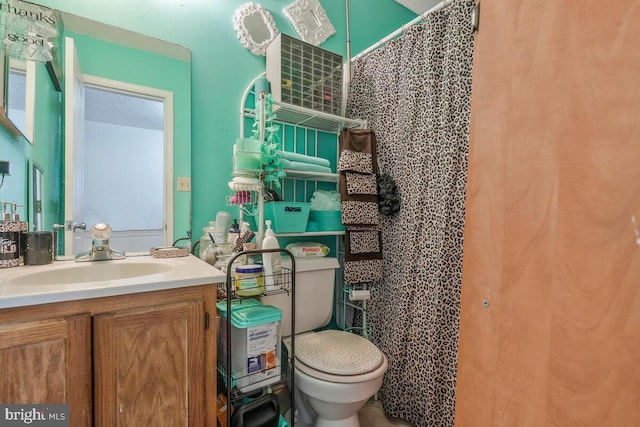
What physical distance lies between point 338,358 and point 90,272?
3.45 feet

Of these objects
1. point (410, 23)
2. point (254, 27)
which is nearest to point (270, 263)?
point (254, 27)

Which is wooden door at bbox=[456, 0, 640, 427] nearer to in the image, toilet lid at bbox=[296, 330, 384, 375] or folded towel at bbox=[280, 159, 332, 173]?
toilet lid at bbox=[296, 330, 384, 375]

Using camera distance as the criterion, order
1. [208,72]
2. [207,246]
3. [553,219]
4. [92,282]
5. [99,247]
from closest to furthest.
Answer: [553,219] < [92,282] < [99,247] < [207,246] < [208,72]

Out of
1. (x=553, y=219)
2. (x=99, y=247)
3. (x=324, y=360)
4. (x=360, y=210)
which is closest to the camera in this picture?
(x=553, y=219)

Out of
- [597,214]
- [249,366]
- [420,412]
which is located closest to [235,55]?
[249,366]

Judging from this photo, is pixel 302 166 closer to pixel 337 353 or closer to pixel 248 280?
pixel 248 280

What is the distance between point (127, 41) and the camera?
1299 millimetres

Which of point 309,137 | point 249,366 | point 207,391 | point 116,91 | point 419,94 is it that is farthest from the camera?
point 309,137

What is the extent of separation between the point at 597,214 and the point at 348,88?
163 cm

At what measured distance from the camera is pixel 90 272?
42.9 inches

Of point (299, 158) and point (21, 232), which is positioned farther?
point (299, 158)

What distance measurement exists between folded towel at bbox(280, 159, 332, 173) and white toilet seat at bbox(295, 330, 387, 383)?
87 cm

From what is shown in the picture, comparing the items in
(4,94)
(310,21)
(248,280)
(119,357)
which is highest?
(310,21)

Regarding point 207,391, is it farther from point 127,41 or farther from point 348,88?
point 348,88
